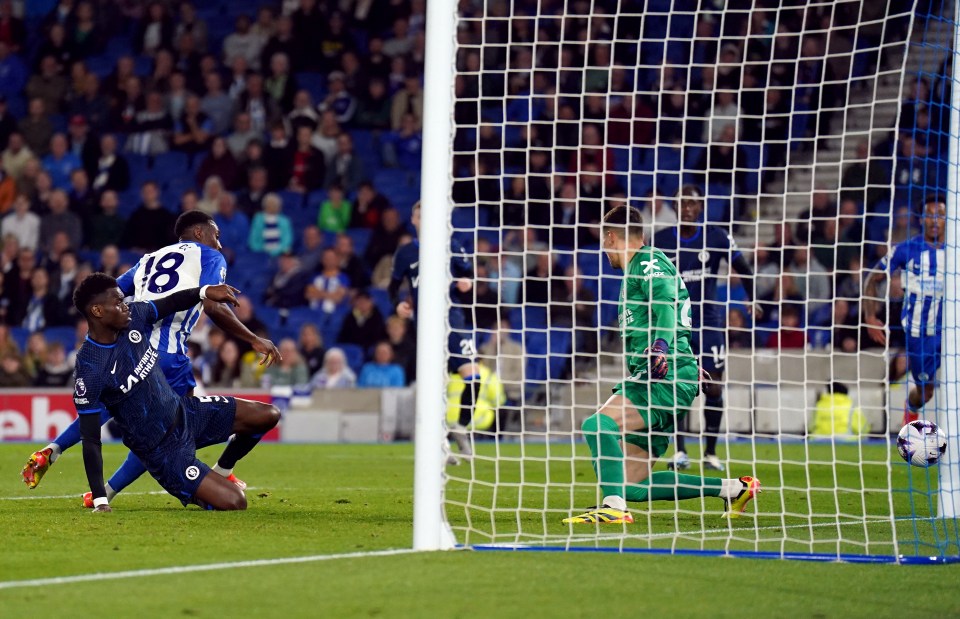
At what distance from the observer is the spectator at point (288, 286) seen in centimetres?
1905

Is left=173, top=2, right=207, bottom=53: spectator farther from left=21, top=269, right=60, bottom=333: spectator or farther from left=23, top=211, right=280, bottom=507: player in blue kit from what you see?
left=23, top=211, right=280, bottom=507: player in blue kit

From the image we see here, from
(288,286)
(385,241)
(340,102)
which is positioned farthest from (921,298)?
(340,102)

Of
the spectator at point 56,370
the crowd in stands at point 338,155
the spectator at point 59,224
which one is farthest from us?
the spectator at point 59,224

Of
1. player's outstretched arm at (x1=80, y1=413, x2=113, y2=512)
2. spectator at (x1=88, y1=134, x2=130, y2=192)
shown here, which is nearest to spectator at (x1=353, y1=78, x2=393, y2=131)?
spectator at (x1=88, y1=134, x2=130, y2=192)

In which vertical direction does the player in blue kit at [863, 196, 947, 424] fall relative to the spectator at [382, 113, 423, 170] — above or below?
below

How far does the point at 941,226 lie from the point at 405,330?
7.68 meters

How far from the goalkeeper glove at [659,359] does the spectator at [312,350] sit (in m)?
11.0

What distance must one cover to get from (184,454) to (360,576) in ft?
8.93

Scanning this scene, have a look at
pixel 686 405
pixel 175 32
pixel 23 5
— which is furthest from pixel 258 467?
pixel 23 5

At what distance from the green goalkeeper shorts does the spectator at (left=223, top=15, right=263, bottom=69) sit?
615 inches

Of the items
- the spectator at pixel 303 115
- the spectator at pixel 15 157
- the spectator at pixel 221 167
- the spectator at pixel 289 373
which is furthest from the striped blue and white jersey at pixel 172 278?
the spectator at pixel 15 157

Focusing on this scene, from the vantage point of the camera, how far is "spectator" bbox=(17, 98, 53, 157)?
21002 mm

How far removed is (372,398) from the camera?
1686cm

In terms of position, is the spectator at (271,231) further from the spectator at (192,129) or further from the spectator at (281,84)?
the spectator at (281,84)
